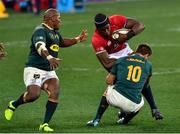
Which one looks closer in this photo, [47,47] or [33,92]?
[33,92]

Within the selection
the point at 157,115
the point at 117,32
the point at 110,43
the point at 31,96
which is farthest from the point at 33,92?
the point at 157,115

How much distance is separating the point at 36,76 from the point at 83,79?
16.7 feet

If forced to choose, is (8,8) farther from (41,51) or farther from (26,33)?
(41,51)

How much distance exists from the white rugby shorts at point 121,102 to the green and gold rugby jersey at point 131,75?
59 mm

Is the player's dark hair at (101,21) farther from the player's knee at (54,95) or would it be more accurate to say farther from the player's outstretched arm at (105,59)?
the player's knee at (54,95)

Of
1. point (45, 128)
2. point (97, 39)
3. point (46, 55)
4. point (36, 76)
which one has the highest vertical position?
point (46, 55)

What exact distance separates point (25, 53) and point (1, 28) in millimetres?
6825

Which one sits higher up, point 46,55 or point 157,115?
point 46,55

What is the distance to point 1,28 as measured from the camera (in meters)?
27.9

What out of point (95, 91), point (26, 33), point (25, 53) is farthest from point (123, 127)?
point (26, 33)

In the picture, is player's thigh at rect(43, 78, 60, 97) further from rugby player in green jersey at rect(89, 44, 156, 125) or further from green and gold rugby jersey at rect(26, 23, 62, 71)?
rugby player in green jersey at rect(89, 44, 156, 125)

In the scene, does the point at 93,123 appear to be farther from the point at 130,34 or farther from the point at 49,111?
the point at 130,34

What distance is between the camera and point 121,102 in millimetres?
11500

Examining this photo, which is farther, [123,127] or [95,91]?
[95,91]
